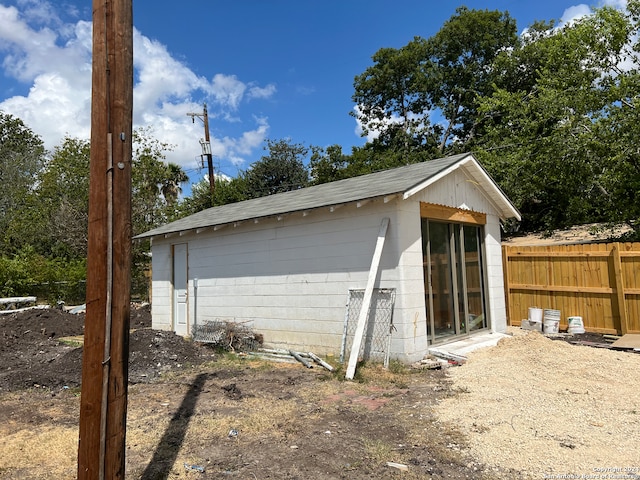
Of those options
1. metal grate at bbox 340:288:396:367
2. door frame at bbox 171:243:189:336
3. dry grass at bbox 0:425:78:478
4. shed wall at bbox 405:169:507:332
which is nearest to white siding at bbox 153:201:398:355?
metal grate at bbox 340:288:396:367

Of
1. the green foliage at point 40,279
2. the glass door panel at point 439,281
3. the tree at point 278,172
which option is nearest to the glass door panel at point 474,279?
the glass door panel at point 439,281

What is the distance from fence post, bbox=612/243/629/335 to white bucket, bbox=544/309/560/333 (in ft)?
3.93

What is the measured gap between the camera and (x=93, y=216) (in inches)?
104

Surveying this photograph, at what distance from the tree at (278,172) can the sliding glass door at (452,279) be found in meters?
20.5

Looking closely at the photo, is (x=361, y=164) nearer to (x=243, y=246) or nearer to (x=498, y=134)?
(x=498, y=134)

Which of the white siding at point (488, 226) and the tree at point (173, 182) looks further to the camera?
the tree at point (173, 182)

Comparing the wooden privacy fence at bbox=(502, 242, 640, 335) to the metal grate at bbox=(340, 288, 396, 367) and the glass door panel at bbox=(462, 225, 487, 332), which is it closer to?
the glass door panel at bbox=(462, 225, 487, 332)

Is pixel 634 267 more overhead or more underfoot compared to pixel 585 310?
more overhead

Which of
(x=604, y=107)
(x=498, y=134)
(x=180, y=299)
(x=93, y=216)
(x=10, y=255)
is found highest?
(x=498, y=134)

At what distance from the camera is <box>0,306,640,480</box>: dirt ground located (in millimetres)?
3588

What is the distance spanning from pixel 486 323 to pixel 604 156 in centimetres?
754

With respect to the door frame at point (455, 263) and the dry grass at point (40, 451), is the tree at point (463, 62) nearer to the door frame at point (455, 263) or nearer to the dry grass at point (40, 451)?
the door frame at point (455, 263)

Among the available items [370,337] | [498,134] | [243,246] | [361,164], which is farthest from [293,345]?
[361,164]

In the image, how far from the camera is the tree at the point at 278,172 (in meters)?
29.0
